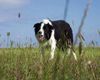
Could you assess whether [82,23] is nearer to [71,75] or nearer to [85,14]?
[85,14]

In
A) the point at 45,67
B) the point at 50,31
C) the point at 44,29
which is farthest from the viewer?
the point at 50,31

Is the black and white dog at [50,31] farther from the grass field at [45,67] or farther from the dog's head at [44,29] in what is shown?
the grass field at [45,67]

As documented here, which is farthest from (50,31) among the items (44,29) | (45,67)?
(45,67)

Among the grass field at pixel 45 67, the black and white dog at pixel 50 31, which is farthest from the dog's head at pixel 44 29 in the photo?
the grass field at pixel 45 67

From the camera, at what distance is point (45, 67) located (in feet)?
12.2

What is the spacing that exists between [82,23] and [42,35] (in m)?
15.0

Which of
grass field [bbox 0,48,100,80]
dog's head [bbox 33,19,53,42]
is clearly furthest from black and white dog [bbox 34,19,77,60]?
grass field [bbox 0,48,100,80]

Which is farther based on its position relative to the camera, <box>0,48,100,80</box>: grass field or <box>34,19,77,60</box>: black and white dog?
<box>34,19,77,60</box>: black and white dog

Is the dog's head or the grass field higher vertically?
the grass field

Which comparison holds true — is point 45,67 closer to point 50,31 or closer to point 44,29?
point 44,29

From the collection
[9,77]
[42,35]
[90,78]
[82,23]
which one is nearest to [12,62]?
[9,77]

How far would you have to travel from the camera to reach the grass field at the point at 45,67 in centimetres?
320

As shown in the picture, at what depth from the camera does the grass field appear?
3203mm

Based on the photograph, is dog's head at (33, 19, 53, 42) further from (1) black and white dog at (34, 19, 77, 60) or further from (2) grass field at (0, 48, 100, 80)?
(2) grass field at (0, 48, 100, 80)
